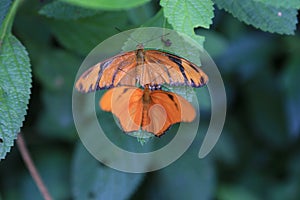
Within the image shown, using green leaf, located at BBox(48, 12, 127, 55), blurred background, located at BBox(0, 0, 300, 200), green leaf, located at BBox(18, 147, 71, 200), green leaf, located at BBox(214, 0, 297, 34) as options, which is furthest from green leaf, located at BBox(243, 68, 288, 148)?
green leaf, located at BBox(214, 0, 297, 34)

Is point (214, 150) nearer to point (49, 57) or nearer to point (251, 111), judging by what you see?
point (251, 111)

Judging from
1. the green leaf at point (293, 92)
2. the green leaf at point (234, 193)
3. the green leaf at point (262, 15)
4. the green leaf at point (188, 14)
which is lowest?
the green leaf at point (234, 193)

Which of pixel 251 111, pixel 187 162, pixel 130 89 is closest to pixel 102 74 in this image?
pixel 130 89

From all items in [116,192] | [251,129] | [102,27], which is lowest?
[251,129]

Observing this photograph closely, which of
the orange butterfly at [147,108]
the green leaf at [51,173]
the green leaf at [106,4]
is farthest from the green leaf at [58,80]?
the green leaf at [106,4]

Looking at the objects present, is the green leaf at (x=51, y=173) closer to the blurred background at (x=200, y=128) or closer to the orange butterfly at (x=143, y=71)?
the blurred background at (x=200, y=128)

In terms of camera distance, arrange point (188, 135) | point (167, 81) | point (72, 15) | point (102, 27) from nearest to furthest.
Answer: point (167, 81)
point (72, 15)
point (102, 27)
point (188, 135)
